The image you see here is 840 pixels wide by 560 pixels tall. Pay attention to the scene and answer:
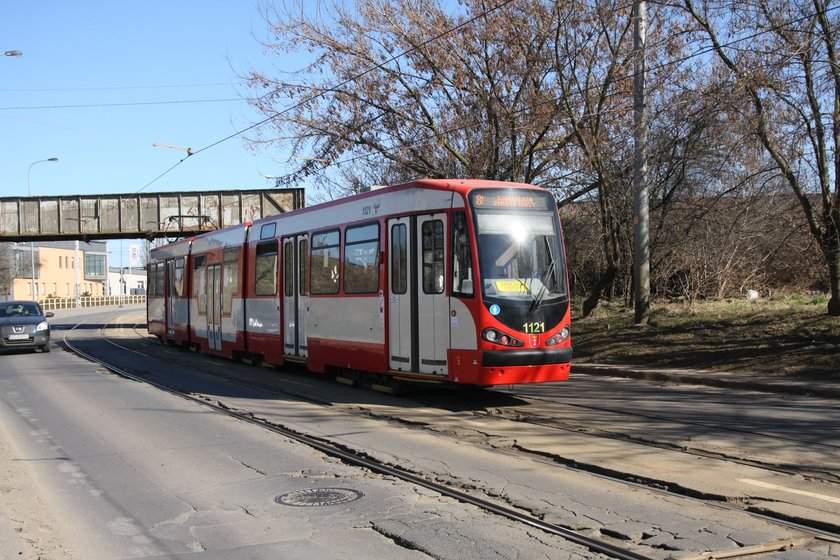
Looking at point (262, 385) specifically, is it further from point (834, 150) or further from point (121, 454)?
point (834, 150)

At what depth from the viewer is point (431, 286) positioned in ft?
39.4

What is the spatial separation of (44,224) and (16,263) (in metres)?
59.1

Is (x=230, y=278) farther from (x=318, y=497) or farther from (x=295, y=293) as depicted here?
(x=318, y=497)

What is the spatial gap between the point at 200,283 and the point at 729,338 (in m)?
14.6

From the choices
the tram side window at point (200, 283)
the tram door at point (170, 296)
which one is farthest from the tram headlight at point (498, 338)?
the tram door at point (170, 296)

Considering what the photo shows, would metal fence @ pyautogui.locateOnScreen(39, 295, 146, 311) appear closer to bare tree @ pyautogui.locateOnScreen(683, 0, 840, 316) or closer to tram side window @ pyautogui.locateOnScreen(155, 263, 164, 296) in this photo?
tram side window @ pyautogui.locateOnScreen(155, 263, 164, 296)

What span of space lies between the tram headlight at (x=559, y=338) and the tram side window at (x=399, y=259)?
2.37m

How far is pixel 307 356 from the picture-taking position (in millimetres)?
15984

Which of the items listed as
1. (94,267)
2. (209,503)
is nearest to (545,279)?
(209,503)

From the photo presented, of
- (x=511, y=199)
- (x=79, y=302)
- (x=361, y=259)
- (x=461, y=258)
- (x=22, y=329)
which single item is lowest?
(x=22, y=329)

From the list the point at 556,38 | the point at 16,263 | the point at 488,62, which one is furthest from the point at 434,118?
the point at 16,263

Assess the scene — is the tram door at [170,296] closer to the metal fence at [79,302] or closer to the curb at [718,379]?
the curb at [718,379]

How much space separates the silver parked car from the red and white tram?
12158 mm

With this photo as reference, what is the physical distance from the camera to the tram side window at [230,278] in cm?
2014
